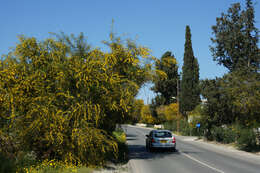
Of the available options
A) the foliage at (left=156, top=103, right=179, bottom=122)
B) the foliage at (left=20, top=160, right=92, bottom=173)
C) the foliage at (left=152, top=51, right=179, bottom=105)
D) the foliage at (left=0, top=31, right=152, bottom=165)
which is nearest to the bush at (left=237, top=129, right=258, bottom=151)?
the foliage at (left=0, top=31, right=152, bottom=165)

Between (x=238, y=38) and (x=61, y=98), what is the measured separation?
29.0 meters

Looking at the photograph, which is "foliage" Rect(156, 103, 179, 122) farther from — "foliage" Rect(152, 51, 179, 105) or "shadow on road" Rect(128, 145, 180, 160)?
"shadow on road" Rect(128, 145, 180, 160)

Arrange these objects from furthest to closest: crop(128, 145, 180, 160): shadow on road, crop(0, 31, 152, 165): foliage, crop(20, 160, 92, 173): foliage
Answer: crop(128, 145, 180, 160): shadow on road → crop(0, 31, 152, 165): foliage → crop(20, 160, 92, 173): foliage

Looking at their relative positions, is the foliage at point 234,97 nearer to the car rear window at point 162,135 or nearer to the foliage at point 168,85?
the car rear window at point 162,135

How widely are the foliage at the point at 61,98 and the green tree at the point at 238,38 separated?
85.8 ft

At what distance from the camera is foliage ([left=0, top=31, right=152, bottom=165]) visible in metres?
12.7

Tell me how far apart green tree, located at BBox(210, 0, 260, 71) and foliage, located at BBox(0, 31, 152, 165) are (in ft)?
85.8

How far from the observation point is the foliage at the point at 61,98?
1268 centimetres

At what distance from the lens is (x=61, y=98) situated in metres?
13.3

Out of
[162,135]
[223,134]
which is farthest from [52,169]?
[223,134]

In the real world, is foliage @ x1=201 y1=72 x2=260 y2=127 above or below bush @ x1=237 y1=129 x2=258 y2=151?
above

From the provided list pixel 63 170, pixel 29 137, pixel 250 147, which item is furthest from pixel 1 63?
pixel 250 147

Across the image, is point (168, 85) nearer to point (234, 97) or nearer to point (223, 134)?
point (223, 134)

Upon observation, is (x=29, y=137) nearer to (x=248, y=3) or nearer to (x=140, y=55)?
(x=140, y=55)
